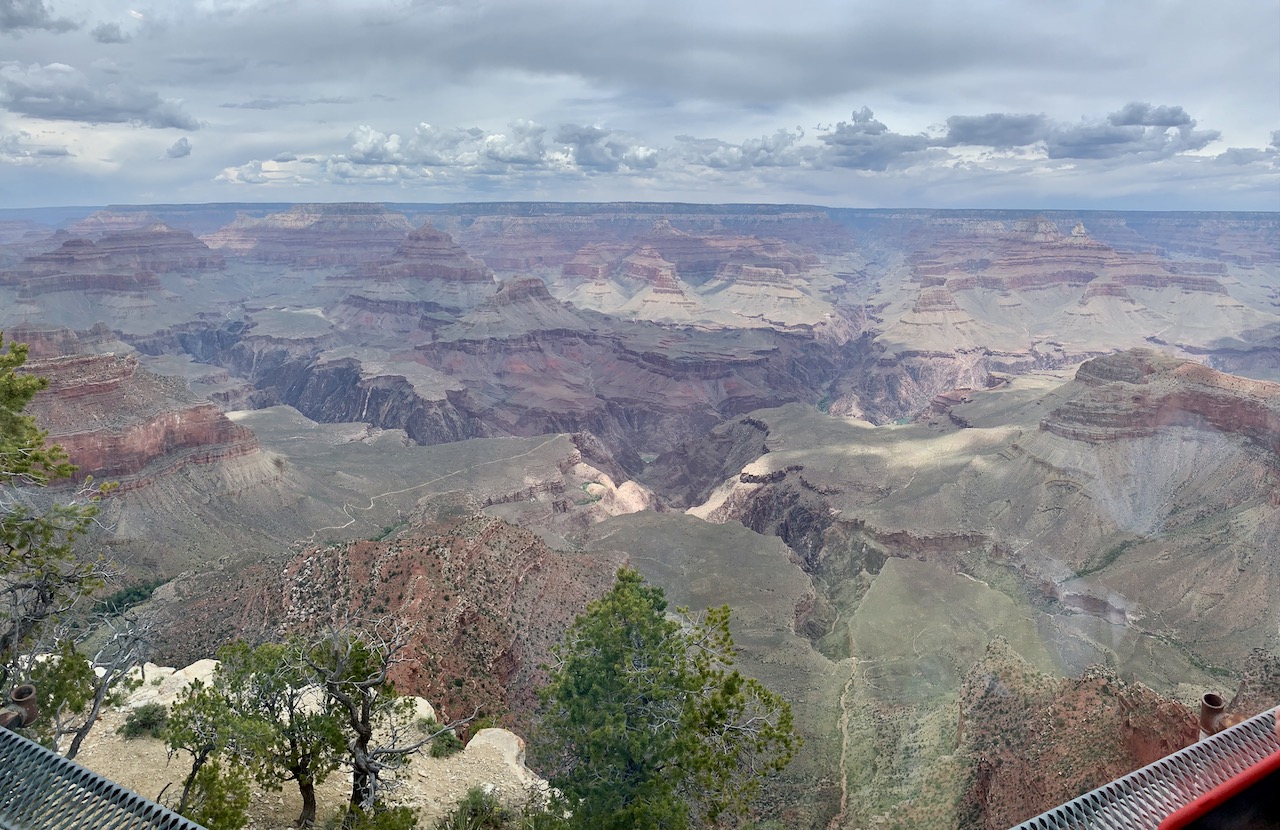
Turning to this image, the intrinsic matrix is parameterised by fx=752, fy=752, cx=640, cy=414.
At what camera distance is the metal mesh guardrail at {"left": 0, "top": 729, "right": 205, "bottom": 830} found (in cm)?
1182

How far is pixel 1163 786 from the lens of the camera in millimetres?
11383

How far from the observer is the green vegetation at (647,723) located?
69.8ft

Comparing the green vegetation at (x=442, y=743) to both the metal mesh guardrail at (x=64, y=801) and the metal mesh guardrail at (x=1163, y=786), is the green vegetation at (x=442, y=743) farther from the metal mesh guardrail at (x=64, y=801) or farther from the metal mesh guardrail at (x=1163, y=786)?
the metal mesh guardrail at (x=1163, y=786)

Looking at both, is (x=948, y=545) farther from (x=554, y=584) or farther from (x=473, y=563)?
(x=473, y=563)

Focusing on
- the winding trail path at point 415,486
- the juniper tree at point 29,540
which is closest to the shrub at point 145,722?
the juniper tree at point 29,540

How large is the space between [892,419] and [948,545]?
112440mm

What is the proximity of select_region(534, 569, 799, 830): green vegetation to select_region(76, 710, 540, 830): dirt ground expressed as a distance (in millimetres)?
5483

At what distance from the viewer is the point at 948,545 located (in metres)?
84.3

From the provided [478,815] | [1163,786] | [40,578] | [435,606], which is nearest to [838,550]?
[435,606]

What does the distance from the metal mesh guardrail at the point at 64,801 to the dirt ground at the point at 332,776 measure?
397 inches

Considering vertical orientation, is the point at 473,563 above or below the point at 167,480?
above

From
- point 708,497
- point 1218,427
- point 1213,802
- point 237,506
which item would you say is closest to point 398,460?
point 237,506

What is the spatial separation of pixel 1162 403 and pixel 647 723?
Answer: 303 ft

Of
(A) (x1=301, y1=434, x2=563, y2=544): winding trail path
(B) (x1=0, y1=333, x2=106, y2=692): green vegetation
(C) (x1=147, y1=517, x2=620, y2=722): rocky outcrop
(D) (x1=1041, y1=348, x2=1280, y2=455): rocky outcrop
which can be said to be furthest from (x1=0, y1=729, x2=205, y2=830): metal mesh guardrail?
(D) (x1=1041, y1=348, x2=1280, y2=455): rocky outcrop
